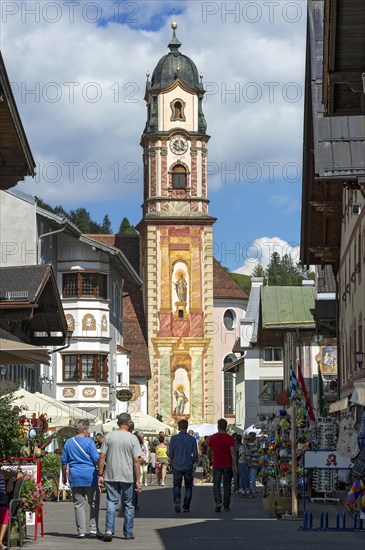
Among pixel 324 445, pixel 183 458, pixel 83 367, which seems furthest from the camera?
pixel 83 367

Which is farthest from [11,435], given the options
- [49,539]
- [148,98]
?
[148,98]

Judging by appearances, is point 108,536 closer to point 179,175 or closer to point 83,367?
point 83,367

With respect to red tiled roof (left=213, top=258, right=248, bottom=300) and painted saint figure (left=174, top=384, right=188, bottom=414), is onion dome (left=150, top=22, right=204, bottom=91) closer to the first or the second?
red tiled roof (left=213, top=258, right=248, bottom=300)

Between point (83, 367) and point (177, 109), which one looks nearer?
point (83, 367)

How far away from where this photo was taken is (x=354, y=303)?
32844 millimetres

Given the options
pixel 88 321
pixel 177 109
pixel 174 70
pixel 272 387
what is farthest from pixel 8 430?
pixel 174 70

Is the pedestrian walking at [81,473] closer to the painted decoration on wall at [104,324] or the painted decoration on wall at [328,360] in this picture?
the painted decoration on wall at [328,360]

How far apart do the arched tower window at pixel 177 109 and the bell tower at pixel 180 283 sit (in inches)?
45.0

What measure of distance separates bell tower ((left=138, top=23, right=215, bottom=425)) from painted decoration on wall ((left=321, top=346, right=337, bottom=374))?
3060 cm

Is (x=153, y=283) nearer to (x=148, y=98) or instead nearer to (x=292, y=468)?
(x=148, y=98)

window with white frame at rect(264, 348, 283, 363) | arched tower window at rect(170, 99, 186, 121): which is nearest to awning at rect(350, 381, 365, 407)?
window with white frame at rect(264, 348, 283, 363)

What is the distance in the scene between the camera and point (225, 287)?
95938 millimetres

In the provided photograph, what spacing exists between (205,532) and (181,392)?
225 ft

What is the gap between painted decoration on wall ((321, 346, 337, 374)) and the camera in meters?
56.1
